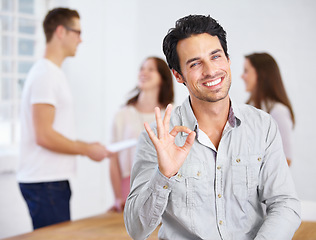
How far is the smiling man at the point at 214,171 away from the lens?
1203 millimetres

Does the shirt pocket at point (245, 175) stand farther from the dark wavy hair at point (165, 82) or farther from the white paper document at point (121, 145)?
the dark wavy hair at point (165, 82)

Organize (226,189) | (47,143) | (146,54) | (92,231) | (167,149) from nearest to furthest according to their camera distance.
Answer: (167,149), (226,189), (92,231), (47,143), (146,54)

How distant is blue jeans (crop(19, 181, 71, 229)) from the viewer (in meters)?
2.15

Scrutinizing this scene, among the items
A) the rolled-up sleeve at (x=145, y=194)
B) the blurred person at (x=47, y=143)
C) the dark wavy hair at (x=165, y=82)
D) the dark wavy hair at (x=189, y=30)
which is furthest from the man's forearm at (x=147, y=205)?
the dark wavy hair at (x=165, y=82)

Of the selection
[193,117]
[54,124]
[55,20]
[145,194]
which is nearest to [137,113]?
[54,124]

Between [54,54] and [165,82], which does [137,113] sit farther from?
[54,54]

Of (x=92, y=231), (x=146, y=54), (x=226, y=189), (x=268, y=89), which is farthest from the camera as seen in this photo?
(x=146, y=54)

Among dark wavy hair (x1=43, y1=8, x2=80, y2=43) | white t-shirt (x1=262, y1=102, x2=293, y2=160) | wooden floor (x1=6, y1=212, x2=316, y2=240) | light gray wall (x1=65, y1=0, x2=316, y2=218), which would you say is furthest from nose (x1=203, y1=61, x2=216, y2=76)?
dark wavy hair (x1=43, y1=8, x2=80, y2=43)

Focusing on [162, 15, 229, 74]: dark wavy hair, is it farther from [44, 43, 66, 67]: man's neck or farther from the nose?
[44, 43, 66, 67]: man's neck

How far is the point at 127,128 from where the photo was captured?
251 cm

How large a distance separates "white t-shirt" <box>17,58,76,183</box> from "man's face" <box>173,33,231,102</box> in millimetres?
1071

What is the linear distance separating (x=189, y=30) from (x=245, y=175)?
16.3 inches

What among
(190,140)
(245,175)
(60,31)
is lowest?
(245,175)

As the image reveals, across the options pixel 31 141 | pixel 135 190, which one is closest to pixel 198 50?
pixel 135 190
